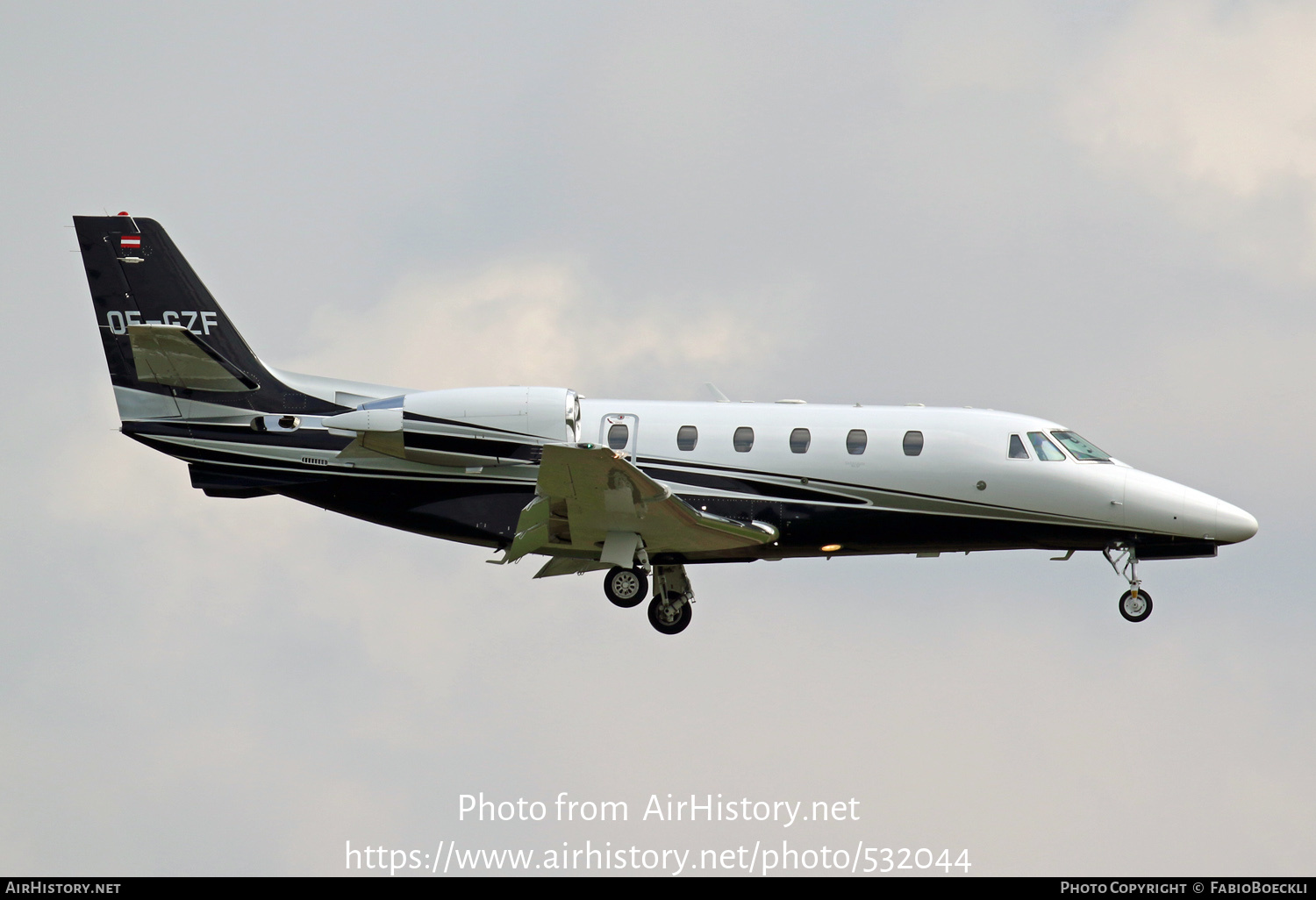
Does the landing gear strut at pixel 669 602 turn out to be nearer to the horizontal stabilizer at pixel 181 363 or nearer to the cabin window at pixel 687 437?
the cabin window at pixel 687 437

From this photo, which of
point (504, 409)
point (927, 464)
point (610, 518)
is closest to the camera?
point (504, 409)

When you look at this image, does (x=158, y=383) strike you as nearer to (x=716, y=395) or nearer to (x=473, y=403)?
(x=473, y=403)

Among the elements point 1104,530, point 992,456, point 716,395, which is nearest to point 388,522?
point 716,395

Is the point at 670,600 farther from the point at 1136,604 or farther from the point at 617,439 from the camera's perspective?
the point at 1136,604

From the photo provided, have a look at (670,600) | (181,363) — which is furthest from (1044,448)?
(181,363)

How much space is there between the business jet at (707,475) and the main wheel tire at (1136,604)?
0.02 metres

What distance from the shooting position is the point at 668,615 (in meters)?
24.7

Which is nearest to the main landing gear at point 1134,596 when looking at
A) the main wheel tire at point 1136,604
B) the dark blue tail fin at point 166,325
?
the main wheel tire at point 1136,604

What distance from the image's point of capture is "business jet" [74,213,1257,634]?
74.6 ft

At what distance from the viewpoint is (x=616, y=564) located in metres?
22.5

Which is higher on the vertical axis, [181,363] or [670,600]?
[181,363]

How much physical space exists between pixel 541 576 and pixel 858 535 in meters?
5.61

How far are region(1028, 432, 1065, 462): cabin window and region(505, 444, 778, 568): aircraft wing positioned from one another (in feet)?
15.0

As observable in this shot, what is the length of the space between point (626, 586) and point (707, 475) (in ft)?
7.29
